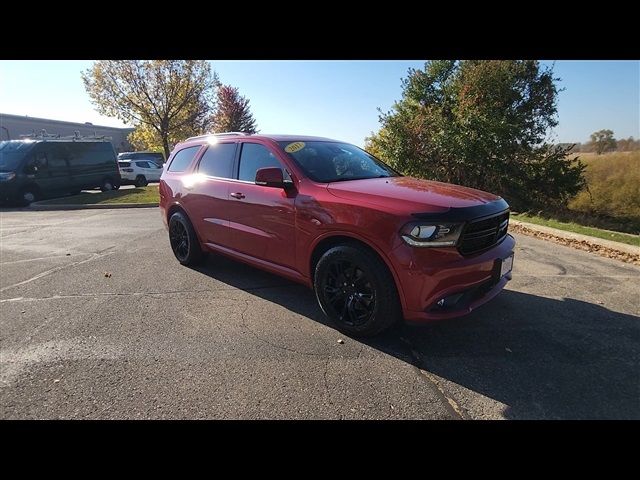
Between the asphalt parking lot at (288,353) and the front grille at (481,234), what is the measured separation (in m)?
0.81

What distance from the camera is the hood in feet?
9.67

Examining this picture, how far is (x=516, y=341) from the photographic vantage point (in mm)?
3197

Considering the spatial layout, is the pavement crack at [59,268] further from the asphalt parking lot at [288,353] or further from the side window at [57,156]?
the side window at [57,156]

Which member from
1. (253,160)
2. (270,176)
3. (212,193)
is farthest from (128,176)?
(270,176)

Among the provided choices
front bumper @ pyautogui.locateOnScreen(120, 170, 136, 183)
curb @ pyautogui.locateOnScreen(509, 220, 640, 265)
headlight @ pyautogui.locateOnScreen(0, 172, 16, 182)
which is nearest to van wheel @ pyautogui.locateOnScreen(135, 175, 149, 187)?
front bumper @ pyautogui.locateOnScreen(120, 170, 136, 183)

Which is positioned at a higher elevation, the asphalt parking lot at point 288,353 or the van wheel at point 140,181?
the asphalt parking lot at point 288,353

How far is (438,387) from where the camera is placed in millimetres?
2613

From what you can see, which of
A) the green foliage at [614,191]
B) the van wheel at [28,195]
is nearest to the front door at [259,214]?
the green foliage at [614,191]

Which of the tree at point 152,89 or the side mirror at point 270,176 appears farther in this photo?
the tree at point 152,89

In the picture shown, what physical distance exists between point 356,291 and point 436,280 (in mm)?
718

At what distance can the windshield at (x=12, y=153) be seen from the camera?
13148 millimetres

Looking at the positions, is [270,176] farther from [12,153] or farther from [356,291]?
[12,153]

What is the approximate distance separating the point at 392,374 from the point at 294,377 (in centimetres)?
72

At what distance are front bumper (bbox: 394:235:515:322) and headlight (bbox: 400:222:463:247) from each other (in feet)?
0.18
